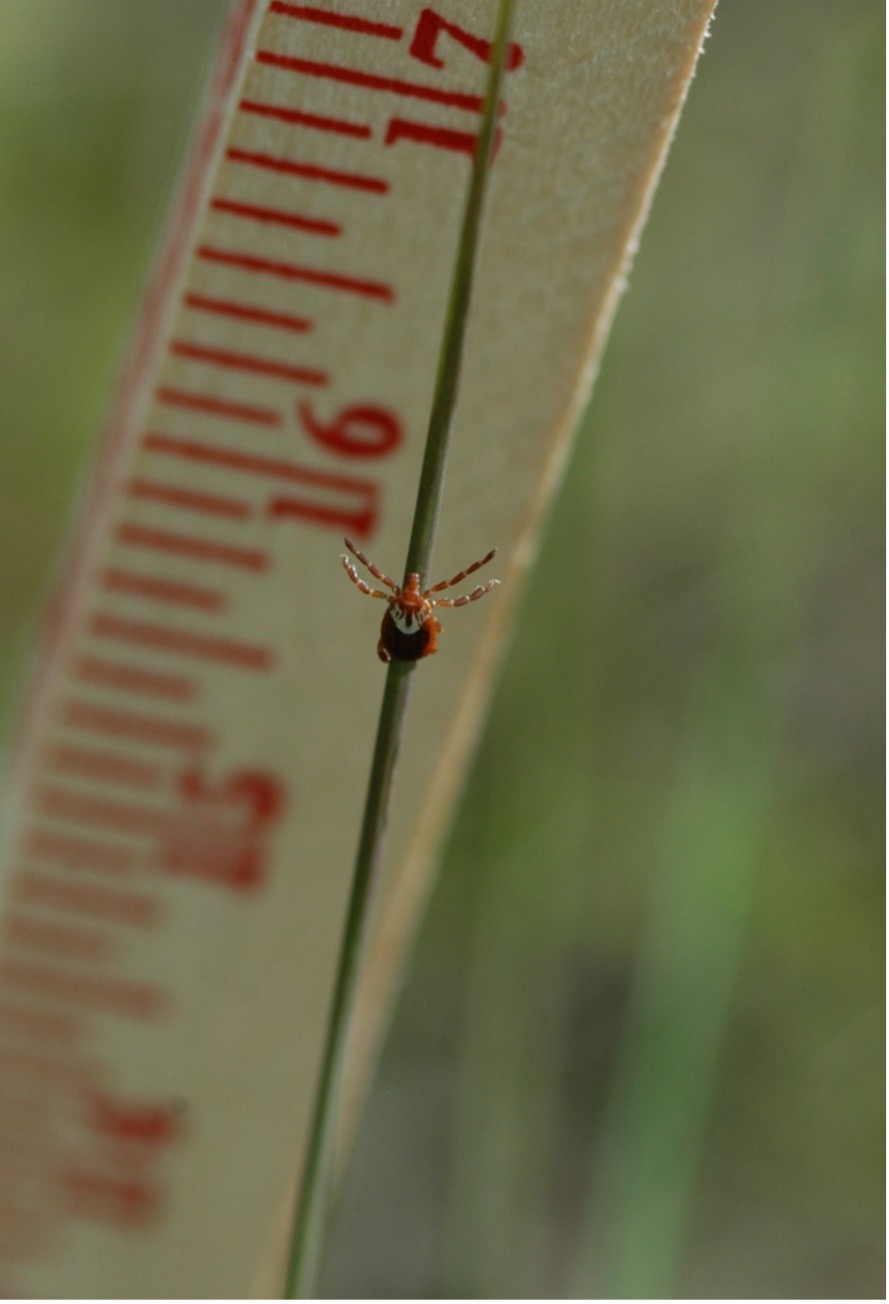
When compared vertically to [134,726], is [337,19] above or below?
above

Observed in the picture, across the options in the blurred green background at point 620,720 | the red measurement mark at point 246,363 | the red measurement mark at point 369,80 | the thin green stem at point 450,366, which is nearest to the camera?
the thin green stem at point 450,366

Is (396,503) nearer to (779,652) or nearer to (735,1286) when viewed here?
(779,652)

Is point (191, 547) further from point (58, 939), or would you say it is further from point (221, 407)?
point (58, 939)

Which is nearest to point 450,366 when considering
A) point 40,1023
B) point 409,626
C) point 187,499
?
point 409,626

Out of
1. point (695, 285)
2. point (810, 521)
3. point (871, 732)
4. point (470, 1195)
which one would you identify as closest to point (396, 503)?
point (810, 521)

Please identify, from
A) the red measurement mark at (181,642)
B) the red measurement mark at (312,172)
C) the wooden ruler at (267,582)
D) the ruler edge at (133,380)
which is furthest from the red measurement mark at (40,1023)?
the red measurement mark at (312,172)

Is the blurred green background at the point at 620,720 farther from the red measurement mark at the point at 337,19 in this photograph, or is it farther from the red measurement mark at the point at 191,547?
the red measurement mark at the point at 337,19
